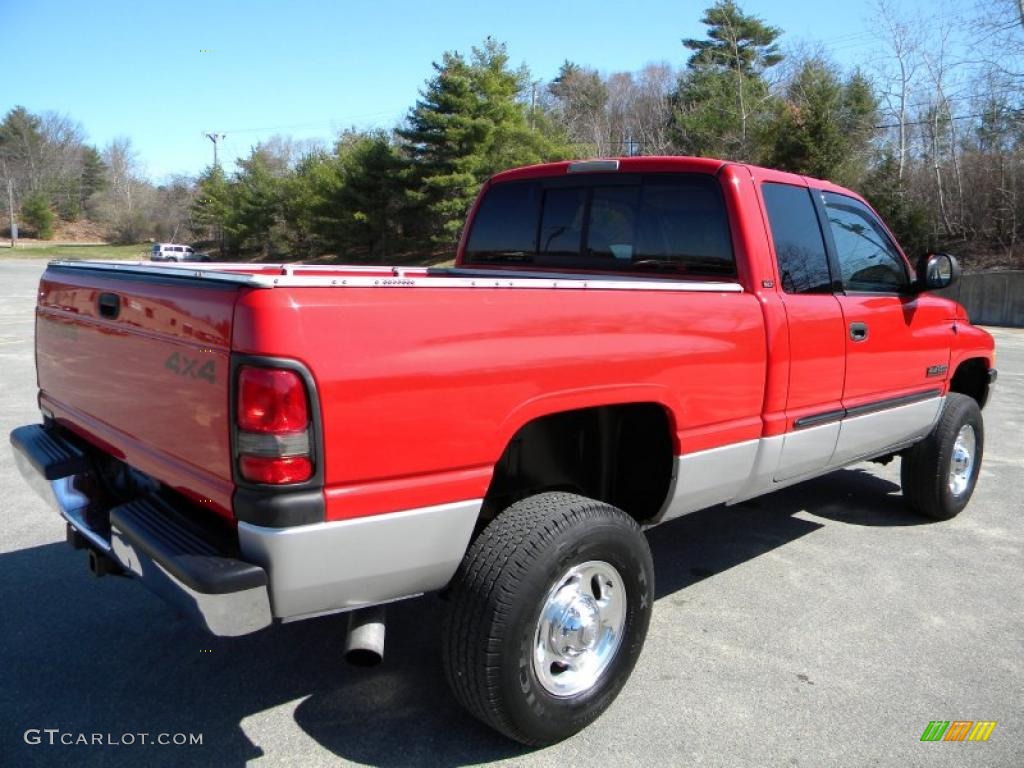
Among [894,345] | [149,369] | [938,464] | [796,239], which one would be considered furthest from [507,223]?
[938,464]

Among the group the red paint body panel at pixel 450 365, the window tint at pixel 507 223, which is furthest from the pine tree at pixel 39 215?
the red paint body panel at pixel 450 365

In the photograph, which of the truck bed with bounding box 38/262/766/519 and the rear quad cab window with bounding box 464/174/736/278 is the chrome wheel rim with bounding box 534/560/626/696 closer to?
the truck bed with bounding box 38/262/766/519

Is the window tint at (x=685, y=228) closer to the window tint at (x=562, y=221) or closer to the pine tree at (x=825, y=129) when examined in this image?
the window tint at (x=562, y=221)

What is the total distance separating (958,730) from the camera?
2.94m

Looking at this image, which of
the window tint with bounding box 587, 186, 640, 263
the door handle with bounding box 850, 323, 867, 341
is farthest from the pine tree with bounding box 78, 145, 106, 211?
the door handle with bounding box 850, 323, 867, 341

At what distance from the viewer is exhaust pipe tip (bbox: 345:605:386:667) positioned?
2.43m

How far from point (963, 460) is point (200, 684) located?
482cm

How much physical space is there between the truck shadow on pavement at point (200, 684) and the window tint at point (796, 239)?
1.63m

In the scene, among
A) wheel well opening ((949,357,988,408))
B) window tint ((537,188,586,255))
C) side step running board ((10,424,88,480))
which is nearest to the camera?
side step running board ((10,424,88,480))

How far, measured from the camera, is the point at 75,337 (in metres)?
3.06

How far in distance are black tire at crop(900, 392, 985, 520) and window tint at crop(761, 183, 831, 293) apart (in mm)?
1676

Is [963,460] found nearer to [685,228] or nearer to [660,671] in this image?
[685,228]

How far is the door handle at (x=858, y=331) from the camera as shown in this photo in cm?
396

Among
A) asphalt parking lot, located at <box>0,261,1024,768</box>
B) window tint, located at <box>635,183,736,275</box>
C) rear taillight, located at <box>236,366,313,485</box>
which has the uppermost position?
window tint, located at <box>635,183,736,275</box>
